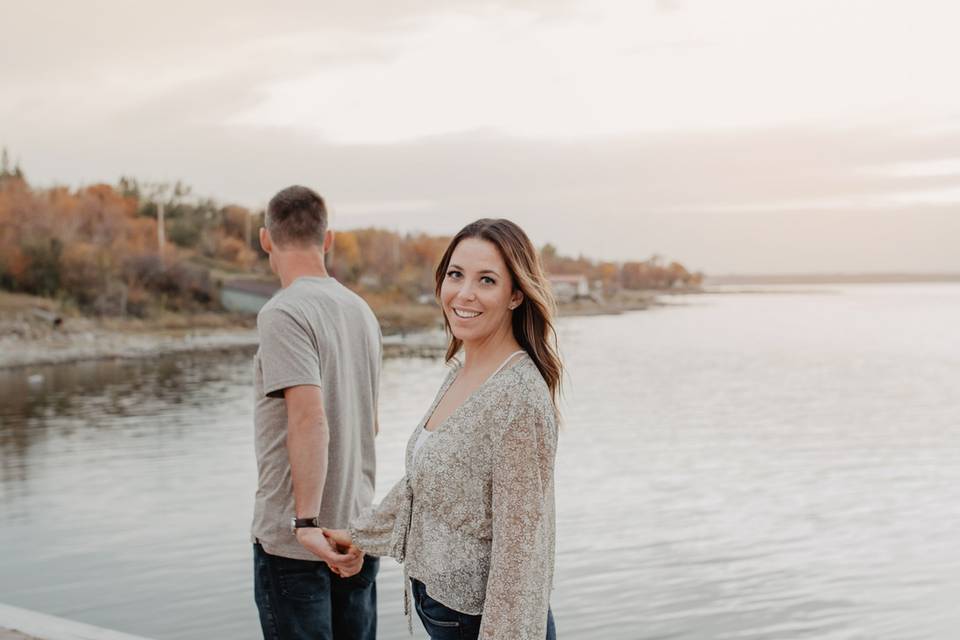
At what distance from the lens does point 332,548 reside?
7.97ft

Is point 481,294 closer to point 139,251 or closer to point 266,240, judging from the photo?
point 266,240

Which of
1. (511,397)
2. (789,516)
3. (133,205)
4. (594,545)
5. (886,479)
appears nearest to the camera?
(511,397)

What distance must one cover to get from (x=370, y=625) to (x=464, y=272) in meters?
1.17

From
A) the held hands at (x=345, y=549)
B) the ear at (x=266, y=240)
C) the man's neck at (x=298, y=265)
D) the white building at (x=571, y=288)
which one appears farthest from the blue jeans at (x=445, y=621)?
the white building at (x=571, y=288)

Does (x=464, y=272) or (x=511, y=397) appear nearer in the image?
(x=511, y=397)

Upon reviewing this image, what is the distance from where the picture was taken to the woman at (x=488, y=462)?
1.83m

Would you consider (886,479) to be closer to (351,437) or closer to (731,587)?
(731,587)

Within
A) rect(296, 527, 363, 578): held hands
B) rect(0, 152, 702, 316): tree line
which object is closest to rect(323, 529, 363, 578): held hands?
rect(296, 527, 363, 578): held hands

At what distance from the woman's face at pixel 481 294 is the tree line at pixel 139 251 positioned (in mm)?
26693

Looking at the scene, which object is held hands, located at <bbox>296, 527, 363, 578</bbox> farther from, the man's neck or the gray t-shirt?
the man's neck

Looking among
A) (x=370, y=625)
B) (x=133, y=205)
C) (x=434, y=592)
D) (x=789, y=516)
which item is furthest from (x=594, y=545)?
(x=133, y=205)

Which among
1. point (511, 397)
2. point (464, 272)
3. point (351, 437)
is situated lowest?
point (351, 437)

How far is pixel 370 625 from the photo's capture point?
2.71 meters

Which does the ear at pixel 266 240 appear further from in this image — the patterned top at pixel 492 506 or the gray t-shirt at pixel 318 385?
the patterned top at pixel 492 506
